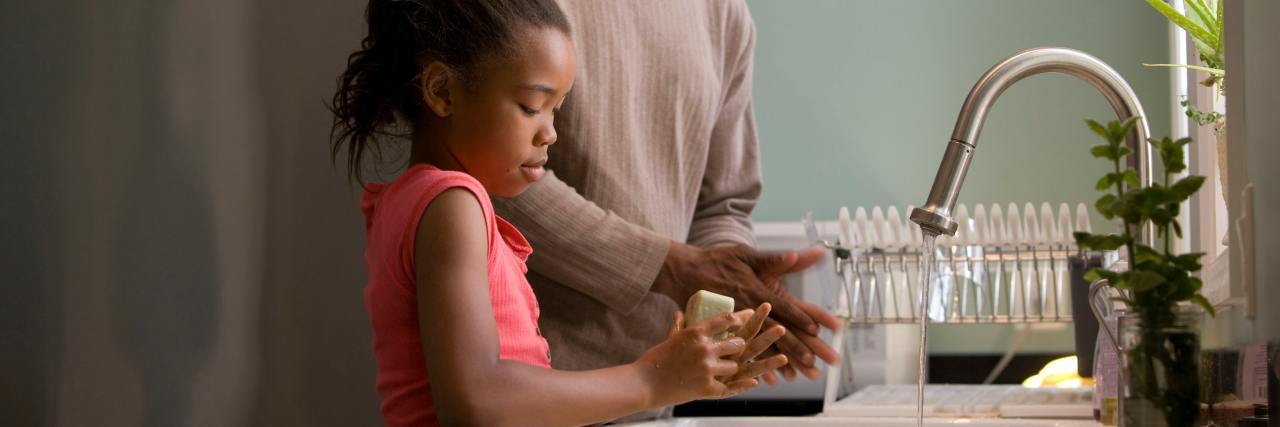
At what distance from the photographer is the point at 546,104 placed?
2.82 ft

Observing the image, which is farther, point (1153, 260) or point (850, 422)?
point (850, 422)

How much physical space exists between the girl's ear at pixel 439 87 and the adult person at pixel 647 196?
0.30m

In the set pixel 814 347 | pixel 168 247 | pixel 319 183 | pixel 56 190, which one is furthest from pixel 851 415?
pixel 56 190

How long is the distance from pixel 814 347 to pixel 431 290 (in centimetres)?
47

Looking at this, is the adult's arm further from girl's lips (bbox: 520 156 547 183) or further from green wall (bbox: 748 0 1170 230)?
green wall (bbox: 748 0 1170 230)

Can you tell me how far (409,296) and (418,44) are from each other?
8.0 inches

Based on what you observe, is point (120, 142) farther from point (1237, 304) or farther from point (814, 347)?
point (1237, 304)

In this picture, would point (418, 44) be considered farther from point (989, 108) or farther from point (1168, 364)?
point (1168, 364)

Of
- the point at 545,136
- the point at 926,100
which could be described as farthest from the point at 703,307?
the point at 926,100

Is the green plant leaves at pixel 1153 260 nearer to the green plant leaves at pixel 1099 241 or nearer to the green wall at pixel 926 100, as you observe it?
the green plant leaves at pixel 1099 241

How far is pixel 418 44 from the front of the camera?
2.88 ft

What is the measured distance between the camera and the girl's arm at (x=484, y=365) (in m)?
0.71

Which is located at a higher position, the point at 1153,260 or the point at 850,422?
the point at 1153,260

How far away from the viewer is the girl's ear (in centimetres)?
86
